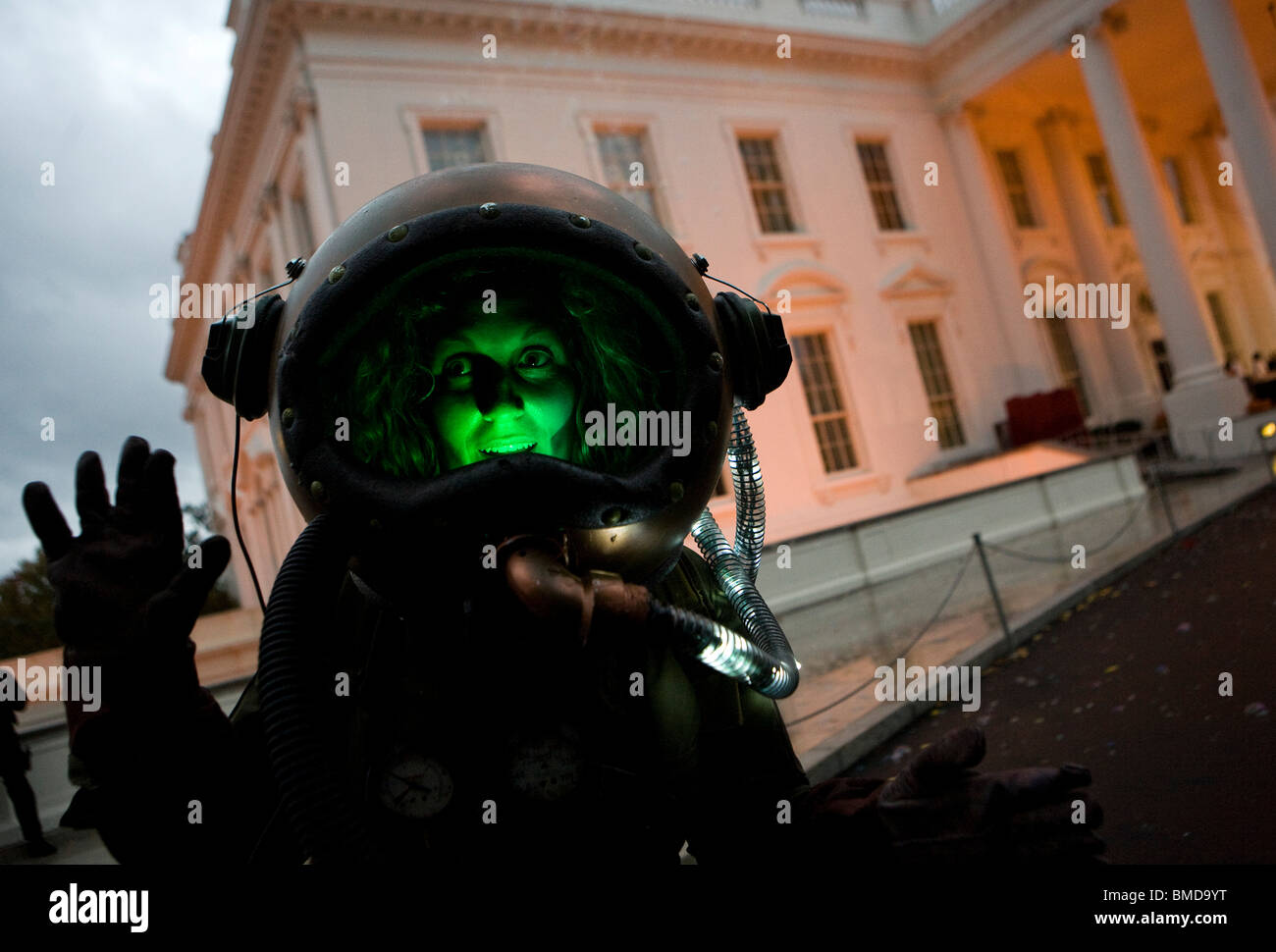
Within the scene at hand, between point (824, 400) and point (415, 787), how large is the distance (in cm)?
1369

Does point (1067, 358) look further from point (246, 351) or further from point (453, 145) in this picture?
point (246, 351)

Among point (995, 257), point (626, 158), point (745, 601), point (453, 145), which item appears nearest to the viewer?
point (745, 601)

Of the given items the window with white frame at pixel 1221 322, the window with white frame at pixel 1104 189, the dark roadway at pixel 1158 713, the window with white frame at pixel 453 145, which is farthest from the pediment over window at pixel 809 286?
the window with white frame at pixel 1221 322

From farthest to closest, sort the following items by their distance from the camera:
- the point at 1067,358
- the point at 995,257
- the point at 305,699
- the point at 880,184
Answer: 1. the point at 1067,358
2. the point at 995,257
3. the point at 880,184
4. the point at 305,699

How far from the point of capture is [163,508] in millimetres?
1043

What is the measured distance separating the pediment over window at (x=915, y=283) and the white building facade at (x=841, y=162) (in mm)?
60

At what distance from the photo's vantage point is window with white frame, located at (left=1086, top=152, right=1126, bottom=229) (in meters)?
19.6

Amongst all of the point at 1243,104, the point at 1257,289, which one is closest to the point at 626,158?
the point at 1243,104

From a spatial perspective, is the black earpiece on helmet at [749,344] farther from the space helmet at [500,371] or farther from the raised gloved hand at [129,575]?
the raised gloved hand at [129,575]

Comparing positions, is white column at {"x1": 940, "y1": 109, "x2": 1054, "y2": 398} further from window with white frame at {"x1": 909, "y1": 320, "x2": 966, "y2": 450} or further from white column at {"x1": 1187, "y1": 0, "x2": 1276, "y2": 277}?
white column at {"x1": 1187, "y1": 0, "x2": 1276, "y2": 277}

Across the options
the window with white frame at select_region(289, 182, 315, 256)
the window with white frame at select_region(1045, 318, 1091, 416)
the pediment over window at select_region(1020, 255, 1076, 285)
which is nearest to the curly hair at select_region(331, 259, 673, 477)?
the window with white frame at select_region(289, 182, 315, 256)

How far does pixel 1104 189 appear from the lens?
64.7ft

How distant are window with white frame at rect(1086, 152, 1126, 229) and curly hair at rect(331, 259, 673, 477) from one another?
73.4ft
